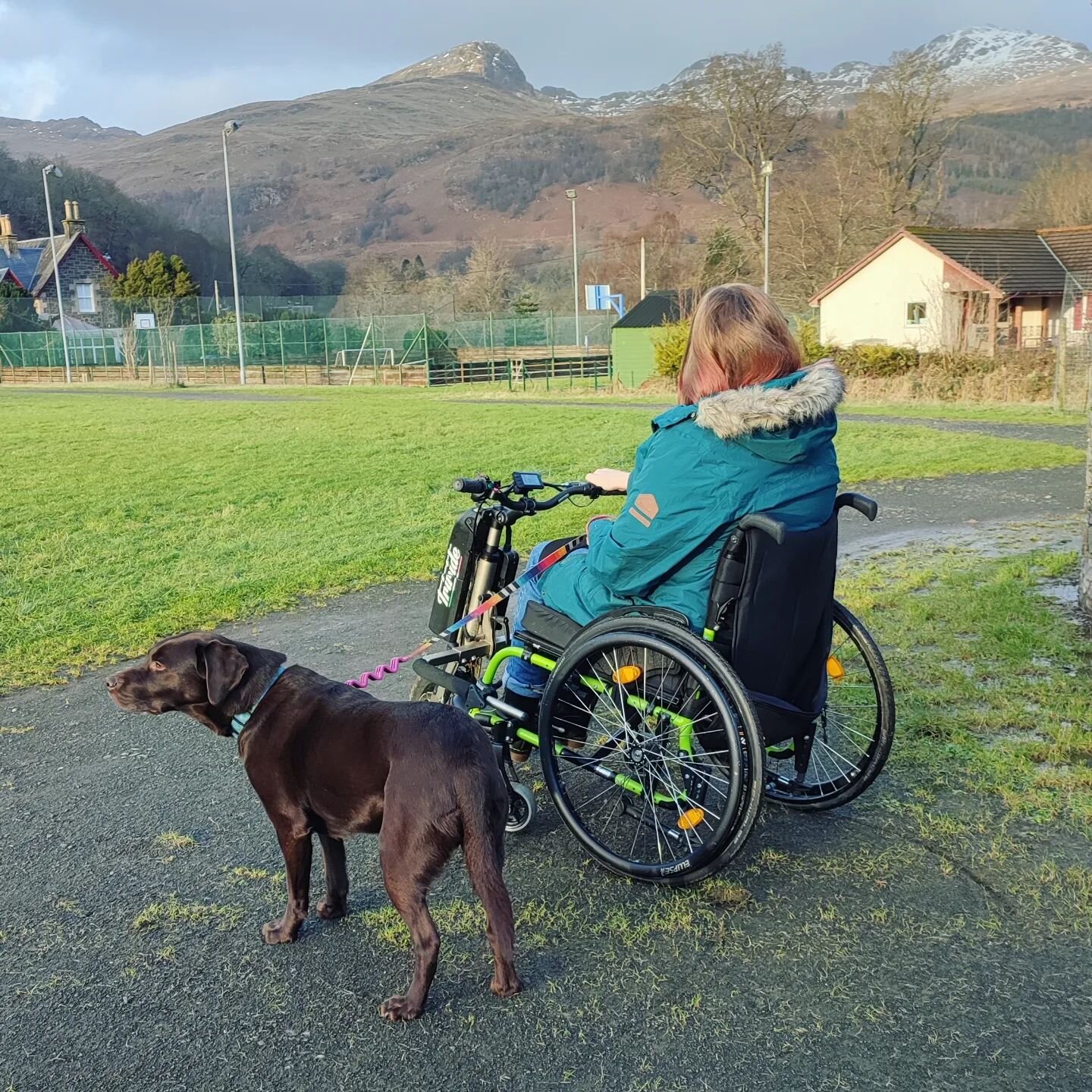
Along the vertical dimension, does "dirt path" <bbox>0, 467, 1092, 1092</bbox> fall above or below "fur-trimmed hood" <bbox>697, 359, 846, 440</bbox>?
below

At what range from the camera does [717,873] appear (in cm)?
330

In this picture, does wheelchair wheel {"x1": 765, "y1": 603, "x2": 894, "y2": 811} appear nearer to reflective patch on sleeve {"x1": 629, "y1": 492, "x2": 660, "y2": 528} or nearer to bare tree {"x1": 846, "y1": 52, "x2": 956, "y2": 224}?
reflective patch on sleeve {"x1": 629, "y1": 492, "x2": 660, "y2": 528}

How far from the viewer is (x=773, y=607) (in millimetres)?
3068

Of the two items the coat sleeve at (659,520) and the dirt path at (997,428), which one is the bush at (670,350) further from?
the coat sleeve at (659,520)

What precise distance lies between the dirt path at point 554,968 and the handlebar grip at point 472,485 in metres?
1.20

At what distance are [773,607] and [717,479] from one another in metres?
0.40

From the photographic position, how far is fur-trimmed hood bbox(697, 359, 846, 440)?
9.77 ft

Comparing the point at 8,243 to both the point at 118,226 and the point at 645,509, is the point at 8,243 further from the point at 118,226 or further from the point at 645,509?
the point at 645,509

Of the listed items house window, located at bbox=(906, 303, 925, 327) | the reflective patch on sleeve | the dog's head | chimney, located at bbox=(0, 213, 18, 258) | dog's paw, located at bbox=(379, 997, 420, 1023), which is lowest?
dog's paw, located at bbox=(379, 997, 420, 1023)

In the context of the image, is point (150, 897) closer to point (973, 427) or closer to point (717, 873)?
point (717, 873)

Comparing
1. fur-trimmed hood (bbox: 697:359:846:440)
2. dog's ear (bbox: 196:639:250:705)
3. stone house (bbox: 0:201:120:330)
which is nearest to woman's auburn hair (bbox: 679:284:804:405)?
fur-trimmed hood (bbox: 697:359:846:440)

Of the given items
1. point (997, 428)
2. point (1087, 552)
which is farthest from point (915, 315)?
point (1087, 552)

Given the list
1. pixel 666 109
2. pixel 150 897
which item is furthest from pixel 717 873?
pixel 666 109

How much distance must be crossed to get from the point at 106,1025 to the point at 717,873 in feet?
5.76
